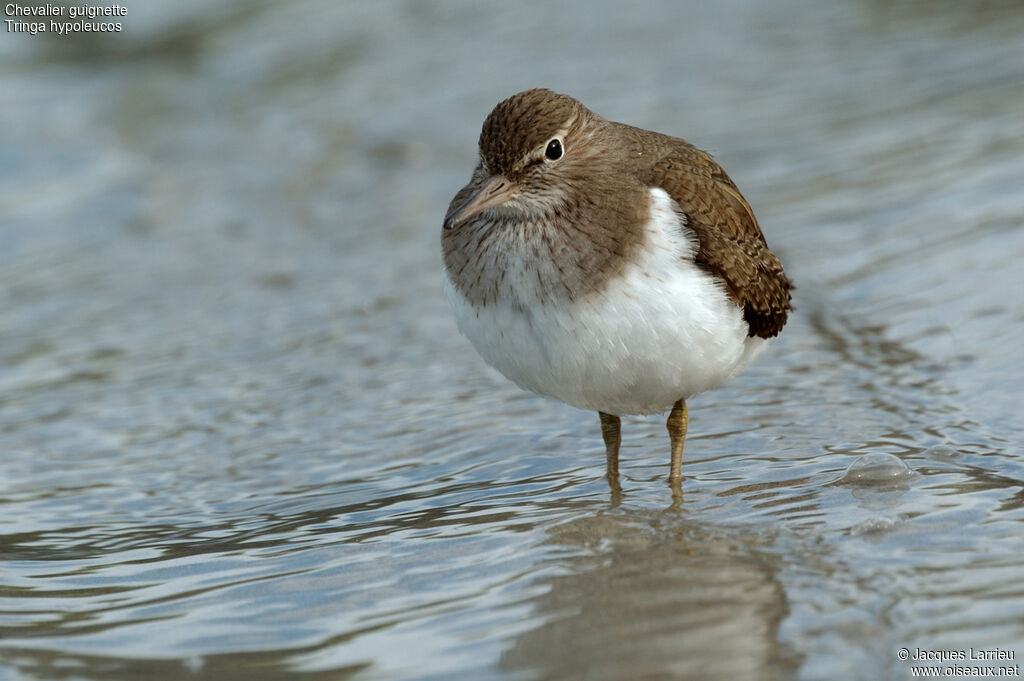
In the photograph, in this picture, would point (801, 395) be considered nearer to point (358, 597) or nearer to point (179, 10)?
point (358, 597)

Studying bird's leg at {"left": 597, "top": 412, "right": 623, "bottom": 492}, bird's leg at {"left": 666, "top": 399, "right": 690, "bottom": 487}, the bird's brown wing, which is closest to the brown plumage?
the bird's brown wing

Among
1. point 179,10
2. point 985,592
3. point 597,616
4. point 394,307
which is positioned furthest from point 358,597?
point 179,10

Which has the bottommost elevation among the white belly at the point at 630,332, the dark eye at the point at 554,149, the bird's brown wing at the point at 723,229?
the white belly at the point at 630,332

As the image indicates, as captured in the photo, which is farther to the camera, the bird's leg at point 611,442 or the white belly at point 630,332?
the bird's leg at point 611,442

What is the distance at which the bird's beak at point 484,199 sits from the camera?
5.56 meters

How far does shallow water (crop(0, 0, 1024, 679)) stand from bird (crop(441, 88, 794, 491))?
52cm

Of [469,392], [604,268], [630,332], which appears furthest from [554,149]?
[469,392]

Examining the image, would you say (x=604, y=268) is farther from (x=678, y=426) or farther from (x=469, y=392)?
(x=469, y=392)

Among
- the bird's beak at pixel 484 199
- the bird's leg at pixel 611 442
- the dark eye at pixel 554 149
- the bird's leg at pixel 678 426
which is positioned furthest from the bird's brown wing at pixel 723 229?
the bird's leg at pixel 611 442

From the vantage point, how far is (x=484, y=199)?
5.64 meters

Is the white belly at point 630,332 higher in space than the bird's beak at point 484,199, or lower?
lower

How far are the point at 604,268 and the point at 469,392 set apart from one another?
2.24m

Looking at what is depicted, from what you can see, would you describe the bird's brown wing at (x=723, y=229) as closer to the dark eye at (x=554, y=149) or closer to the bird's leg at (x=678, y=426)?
the dark eye at (x=554, y=149)

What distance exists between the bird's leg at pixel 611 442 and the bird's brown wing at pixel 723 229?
2.46 ft
